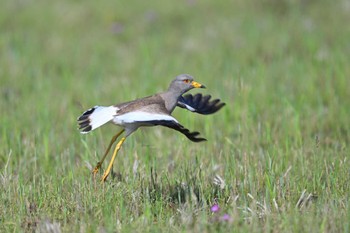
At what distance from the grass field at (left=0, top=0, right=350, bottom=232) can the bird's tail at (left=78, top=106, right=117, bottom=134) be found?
0.28 m

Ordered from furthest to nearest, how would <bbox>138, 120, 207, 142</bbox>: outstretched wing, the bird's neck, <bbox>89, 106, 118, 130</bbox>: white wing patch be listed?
the bird's neck
<bbox>89, 106, 118, 130</bbox>: white wing patch
<bbox>138, 120, 207, 142</bbox>: outstretched wing

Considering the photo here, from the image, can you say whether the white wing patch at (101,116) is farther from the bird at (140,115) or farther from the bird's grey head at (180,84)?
the bird's grey head at (180,84)

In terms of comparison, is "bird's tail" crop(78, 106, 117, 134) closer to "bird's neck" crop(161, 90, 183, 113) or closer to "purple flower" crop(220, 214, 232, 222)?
"bird's neck" crop(161, 90, 183, 113)

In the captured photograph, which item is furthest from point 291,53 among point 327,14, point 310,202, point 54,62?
point 310,202

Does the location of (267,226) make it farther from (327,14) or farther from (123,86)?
(327,14)

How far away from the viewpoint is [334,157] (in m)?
4.88

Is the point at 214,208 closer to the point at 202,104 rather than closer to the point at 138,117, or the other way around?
the point at 138,117

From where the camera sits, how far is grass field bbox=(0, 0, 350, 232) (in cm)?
393

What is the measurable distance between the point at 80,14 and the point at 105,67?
5.77ft

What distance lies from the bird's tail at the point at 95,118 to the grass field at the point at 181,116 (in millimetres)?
278

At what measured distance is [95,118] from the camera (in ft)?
13.5

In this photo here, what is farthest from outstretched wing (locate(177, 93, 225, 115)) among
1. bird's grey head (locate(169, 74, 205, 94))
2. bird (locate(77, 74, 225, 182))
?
bird's grey head (locate(169, 74, 205, 94))

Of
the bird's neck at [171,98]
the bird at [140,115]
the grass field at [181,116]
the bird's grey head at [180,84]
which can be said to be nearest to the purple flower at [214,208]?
the grass field at [181,116]

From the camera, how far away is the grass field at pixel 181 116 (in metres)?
3.93
